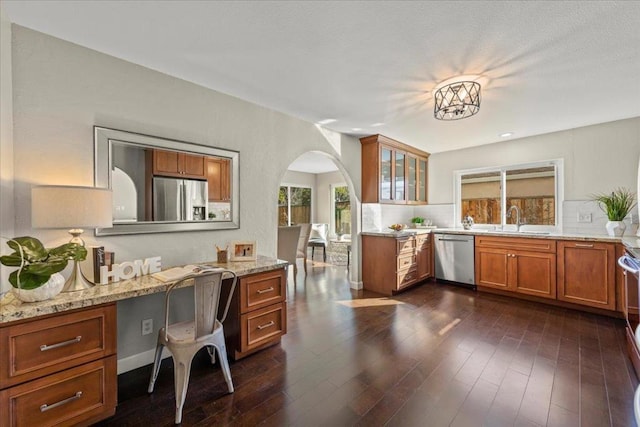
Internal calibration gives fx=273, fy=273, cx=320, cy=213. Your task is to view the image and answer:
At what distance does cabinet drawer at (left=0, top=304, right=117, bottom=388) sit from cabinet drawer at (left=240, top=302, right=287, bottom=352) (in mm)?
847

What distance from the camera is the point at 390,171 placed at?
Result: 171 inches

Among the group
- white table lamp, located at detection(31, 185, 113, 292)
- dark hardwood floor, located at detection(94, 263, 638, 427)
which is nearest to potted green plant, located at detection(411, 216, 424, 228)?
dark hardwood floor, located at detection(94, 263, 638, 427)

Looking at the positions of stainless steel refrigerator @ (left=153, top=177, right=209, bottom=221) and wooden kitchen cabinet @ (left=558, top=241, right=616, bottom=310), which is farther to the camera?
wooden kitchen cabinet @ (left=558, top=241, right=616, bottom=310)

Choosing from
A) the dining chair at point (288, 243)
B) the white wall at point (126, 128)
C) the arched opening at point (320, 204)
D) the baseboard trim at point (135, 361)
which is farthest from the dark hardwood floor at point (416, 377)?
the arched opening at point (320, 204)

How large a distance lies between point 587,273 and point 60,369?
4.67 meters

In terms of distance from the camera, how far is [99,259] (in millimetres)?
1723

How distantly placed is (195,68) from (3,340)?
2.00 m

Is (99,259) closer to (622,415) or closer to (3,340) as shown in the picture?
(3,340)

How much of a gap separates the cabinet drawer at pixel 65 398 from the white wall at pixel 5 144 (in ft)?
2.01

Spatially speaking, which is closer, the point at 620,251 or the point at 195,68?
the point at 195,68

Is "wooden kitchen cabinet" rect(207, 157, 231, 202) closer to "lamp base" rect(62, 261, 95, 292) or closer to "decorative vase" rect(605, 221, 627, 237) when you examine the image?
"lamp base" rect(62, 261, 95, 292)

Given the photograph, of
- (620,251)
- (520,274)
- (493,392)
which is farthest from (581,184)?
(493,392)

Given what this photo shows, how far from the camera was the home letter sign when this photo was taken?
1.72 metres

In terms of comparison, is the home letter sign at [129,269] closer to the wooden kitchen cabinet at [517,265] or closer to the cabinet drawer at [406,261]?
the cabinet drawer at [406,261]
